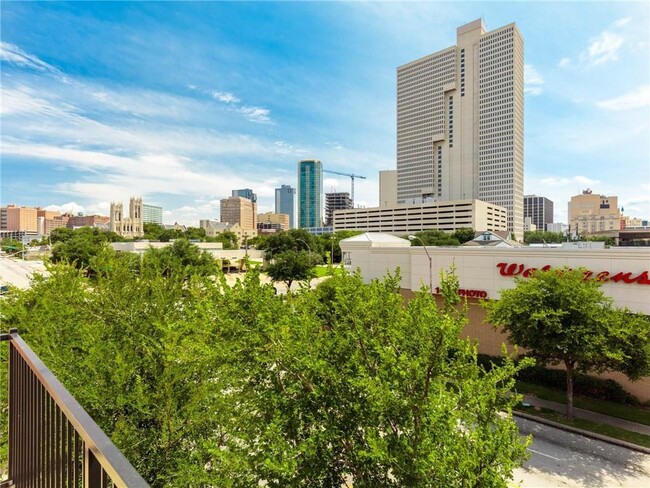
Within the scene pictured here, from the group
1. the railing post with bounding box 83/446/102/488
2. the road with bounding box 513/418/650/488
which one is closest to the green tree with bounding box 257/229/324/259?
the road with bounding box 513/418/650/488

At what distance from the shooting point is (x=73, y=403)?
1.86 m

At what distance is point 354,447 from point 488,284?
16.3m

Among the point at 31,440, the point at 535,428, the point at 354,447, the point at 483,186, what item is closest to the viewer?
the point at 31,440

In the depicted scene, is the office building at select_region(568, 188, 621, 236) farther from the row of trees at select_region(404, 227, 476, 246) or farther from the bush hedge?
the bush hedge

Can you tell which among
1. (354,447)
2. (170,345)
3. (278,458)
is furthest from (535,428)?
(170,345)

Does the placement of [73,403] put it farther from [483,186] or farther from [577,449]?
[483,186]

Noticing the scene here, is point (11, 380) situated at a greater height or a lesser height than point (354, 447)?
greater

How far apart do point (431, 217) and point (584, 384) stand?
115 metres

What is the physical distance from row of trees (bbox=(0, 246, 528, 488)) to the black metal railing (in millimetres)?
3070

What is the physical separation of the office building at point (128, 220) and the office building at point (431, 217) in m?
81.7

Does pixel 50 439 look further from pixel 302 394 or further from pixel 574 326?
pixel 574 326

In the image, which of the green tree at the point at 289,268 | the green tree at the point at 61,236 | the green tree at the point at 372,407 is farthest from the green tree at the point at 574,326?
the green tree at the point at 61,236

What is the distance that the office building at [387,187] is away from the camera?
18106cm

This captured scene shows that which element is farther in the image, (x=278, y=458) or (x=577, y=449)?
(x=577, y=449)
